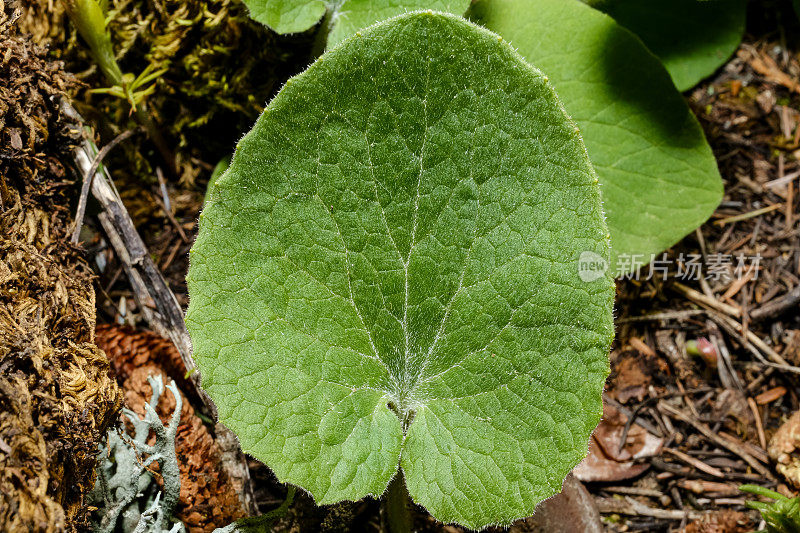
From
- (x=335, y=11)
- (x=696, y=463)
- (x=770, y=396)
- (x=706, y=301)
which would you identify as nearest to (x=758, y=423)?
(x=770, y=396)

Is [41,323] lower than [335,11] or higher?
lower

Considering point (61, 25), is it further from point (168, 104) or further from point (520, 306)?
point (520, 306)

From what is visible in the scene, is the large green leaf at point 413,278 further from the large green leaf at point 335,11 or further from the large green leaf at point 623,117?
the large green leaf at point 623,117

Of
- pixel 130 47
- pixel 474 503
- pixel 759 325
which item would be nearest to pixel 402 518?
pixel 474 503

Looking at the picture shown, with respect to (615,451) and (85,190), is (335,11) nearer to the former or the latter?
Result: (85,190)

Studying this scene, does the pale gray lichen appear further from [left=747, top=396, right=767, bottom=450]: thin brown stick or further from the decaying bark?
[left=747, top=396, right=767, bottom=450]: thin brown stick

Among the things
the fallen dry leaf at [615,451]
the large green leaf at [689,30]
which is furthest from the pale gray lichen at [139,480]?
the large green leaf at [689,30]
